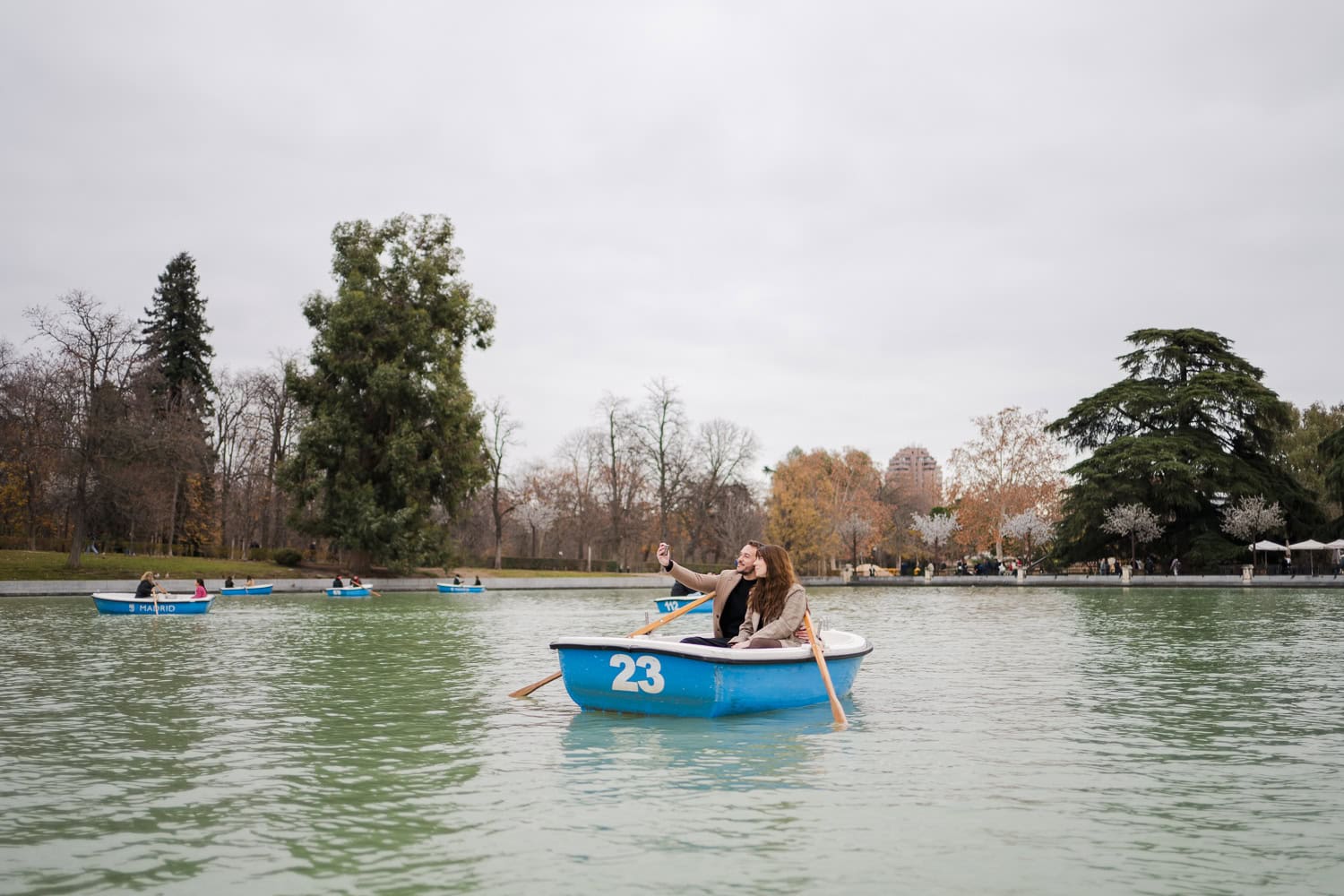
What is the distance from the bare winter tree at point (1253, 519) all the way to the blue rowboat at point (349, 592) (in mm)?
42198

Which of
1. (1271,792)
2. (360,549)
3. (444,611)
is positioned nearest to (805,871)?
(1271,792)

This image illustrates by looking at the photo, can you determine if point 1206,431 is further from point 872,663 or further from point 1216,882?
point 1216,882

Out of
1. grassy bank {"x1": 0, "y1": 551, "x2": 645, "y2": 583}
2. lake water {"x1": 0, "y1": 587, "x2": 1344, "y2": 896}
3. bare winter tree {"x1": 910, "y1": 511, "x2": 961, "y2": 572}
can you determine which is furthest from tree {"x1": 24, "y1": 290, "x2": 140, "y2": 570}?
bare winter tree {"x1": 910, "y1": 511, "x2": 961, "y2": 572}

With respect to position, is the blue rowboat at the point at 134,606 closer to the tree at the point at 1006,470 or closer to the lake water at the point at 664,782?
the lake water at the point at 664,782

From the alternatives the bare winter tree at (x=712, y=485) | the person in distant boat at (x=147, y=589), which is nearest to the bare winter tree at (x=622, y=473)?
the bare winter tree at (x=712, y=485)

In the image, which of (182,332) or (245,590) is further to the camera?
(182,332)

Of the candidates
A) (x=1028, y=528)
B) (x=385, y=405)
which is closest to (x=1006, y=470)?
(x=1028, y=528)

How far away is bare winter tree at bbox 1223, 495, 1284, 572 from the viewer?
56.0 m

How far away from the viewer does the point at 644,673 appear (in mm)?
11406

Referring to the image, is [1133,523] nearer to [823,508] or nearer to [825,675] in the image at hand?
[823,508]

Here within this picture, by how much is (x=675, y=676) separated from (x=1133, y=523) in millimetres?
52784

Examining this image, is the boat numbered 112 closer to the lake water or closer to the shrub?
the shrub

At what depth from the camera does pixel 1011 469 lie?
75188 millimetres

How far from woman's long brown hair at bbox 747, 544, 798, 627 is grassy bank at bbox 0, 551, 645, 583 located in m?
42.5
